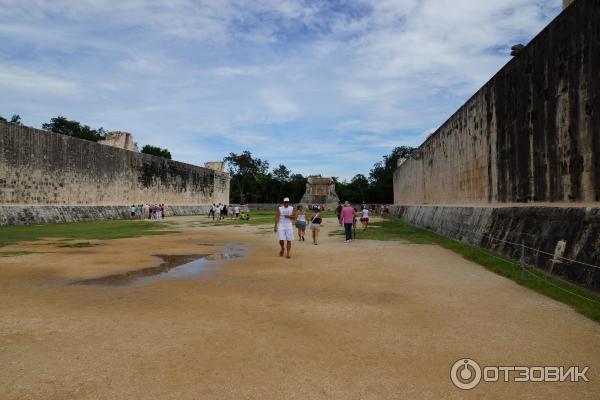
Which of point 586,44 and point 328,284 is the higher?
point 586,44

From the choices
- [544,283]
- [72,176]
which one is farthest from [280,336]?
[72,176]

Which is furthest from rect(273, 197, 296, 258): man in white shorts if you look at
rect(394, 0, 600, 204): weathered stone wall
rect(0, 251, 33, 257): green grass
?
rect(0, 251, 33, 257): green grass

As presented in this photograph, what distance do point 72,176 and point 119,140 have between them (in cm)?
635

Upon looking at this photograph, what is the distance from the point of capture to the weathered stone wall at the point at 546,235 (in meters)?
4.58

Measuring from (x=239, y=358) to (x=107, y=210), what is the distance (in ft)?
73.0

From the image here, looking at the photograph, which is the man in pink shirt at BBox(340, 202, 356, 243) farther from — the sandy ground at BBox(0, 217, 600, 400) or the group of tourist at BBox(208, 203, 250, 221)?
the group of tourist at BBox(208, 203, 250, 221)

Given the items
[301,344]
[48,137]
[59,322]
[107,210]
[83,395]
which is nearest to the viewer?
[83,395]

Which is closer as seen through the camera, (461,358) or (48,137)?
(461,358)

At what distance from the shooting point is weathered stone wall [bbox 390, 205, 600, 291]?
4578mm

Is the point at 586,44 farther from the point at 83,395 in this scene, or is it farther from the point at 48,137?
the point at 48,137

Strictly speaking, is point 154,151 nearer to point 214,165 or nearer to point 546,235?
point 214,165

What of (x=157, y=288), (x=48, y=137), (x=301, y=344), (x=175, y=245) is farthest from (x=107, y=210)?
(x=301, y=344)

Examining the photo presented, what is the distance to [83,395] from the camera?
7.23ft

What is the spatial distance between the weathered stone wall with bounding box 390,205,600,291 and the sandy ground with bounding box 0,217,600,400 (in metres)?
0.64
